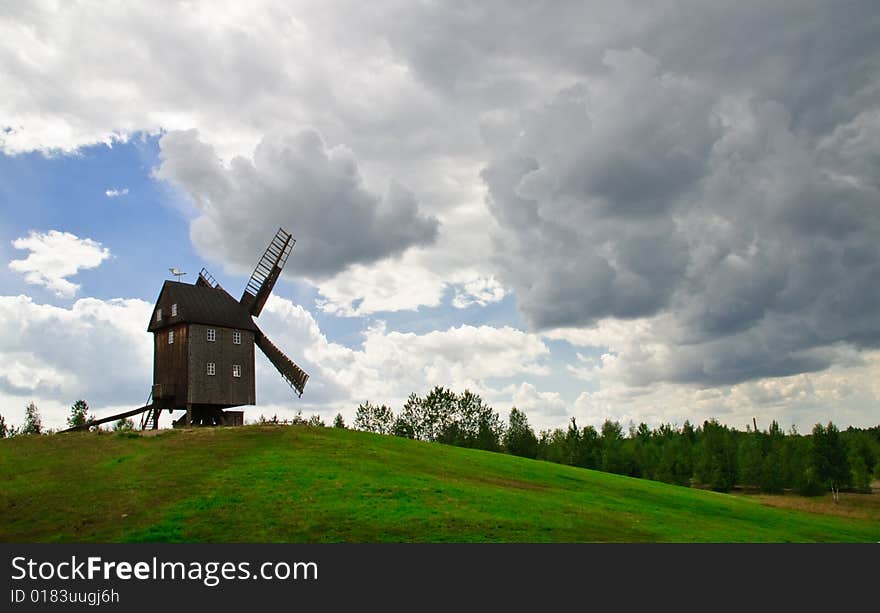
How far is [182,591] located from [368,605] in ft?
17.9

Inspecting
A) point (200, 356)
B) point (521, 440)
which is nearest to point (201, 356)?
point (200, 356)

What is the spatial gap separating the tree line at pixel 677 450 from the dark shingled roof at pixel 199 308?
54551 millimetres

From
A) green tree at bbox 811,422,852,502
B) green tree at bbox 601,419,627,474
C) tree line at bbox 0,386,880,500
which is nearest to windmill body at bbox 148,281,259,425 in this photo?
tree line at bbox 0,386,880,500

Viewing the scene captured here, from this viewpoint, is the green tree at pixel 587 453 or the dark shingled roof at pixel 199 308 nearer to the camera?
the dark shingled roof at pixel 199 308

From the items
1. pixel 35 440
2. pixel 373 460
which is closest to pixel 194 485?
pixel 373 460

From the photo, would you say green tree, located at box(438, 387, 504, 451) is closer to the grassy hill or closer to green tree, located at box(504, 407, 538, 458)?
green tree, located at box(504, 407, 538, 458)

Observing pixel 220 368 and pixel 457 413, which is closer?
pixel 220 368

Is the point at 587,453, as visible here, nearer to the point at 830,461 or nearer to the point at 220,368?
the point at 830,461

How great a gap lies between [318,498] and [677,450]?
108 meters

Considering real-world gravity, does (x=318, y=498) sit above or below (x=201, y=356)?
below

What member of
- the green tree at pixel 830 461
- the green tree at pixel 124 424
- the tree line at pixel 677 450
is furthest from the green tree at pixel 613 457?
the green tree at pixel 124 424

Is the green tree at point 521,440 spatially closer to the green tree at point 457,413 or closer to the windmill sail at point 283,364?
the green tree at point 457,413

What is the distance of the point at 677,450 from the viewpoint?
125 metres

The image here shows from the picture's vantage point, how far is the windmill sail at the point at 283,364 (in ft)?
206
